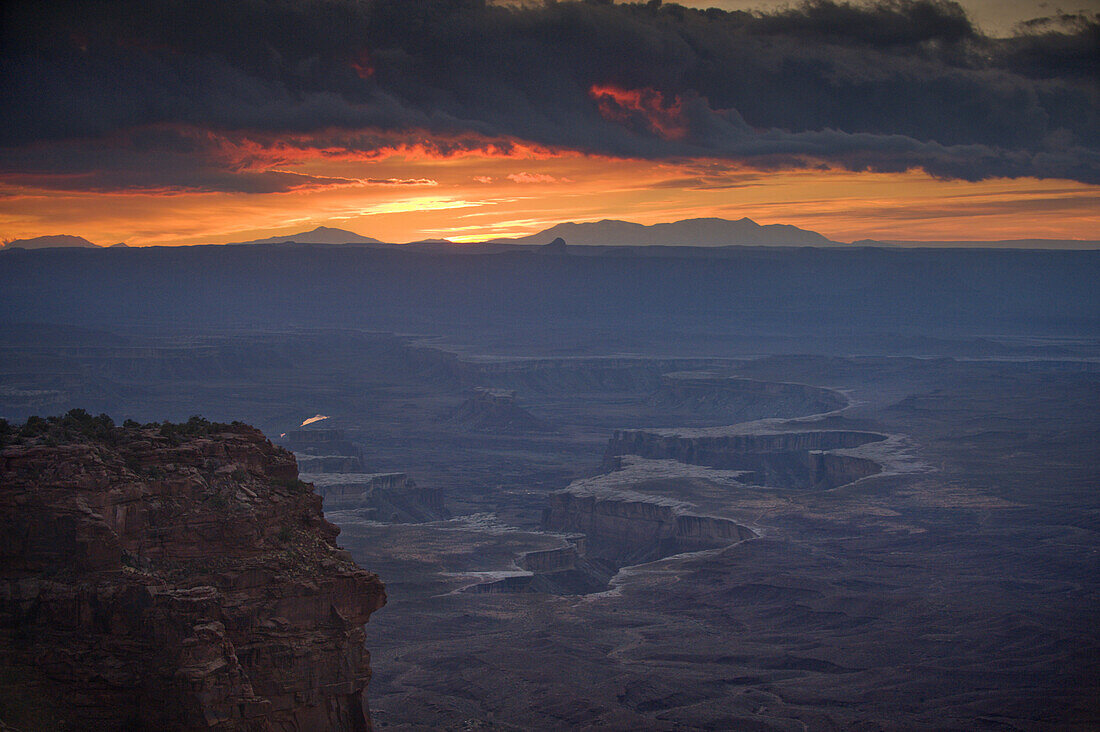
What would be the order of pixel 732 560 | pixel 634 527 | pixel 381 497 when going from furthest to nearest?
1. pixel 381 497
2. pixel 634 527
3. pixel 732 560

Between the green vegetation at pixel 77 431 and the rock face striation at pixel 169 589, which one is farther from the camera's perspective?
the green vegetation at pixel 77 431

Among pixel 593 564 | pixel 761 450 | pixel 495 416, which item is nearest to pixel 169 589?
pixel 593 564

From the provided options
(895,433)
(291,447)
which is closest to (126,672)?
(291,447)

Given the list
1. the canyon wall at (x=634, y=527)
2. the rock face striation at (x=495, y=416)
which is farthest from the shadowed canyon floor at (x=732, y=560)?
the rock face striation at (x=495, y=416)

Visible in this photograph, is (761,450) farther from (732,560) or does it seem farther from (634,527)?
(732,560)

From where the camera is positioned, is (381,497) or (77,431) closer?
(77,431)

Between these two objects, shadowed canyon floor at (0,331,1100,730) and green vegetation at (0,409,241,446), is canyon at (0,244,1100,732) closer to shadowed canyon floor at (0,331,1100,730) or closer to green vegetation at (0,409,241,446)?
shadowed canyon floor at (0,331,1100,730)

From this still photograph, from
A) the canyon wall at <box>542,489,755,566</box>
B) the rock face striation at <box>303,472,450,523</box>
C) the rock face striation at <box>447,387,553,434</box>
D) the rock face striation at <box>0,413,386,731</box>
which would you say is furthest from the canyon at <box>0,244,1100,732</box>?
the rock face striation at <box>447,387,553,434</box>

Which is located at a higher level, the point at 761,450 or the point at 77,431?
the point at 77,431

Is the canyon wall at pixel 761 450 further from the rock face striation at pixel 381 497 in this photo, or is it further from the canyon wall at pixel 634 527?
the canyon wall at pixel 634 527
